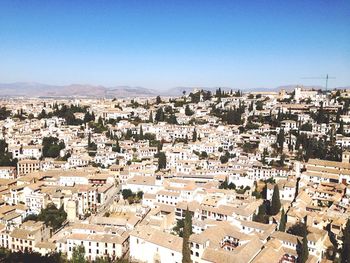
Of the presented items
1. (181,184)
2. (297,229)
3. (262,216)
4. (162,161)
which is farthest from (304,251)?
(162,161)

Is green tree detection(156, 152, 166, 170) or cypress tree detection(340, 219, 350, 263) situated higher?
green tree detection(156, 152, 166, 170)

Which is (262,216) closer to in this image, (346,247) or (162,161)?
(346,247)

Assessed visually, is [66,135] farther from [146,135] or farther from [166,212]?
[166,212]

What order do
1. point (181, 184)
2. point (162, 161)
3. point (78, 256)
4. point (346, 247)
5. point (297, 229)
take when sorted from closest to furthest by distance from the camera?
point (346, 247)
point (78, 256)
point (297, 229)
point (181, 184)
point (162, 161)

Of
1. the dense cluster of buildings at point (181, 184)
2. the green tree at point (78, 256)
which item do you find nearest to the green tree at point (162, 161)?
the dense cluster of buildings at point (181, 184)

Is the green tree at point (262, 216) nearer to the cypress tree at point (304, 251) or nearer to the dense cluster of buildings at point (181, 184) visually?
the dense cluster of buildings at point (181, 184)

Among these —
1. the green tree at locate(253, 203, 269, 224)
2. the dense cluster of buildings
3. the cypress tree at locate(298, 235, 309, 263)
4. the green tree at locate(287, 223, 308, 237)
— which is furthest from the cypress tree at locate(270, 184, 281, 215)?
the cypress tree at locate(298, 235, 309, 263)

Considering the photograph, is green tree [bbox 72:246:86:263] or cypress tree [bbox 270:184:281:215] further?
cypress tree [bbox 270:184:281:215]

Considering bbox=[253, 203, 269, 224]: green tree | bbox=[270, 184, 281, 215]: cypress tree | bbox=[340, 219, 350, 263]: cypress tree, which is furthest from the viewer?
bbox=[270, 184, 281, 215]: cypress tree

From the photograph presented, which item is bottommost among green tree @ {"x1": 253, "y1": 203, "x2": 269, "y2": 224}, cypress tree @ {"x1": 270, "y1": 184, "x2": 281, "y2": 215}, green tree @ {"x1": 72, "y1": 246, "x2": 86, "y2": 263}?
green tree @ {"x1": 72, "y1": 246, "x2": 86, "y2": 263}

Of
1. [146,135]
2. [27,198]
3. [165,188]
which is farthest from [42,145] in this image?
[165,188]

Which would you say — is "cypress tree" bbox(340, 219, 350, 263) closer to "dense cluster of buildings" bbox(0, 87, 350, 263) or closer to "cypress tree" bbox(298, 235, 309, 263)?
"dense cluster of buildings" bbox(0, 87, 350, 263)

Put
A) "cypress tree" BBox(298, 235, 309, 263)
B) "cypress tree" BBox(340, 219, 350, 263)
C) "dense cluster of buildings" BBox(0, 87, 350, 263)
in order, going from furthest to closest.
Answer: "dense cluster of buildings" BBox(0, 87, 350, 263) → "cypress tree" BBox(340, 219, 350, 263) → "cypress tree" BBox(298, 235, 309, 263)
